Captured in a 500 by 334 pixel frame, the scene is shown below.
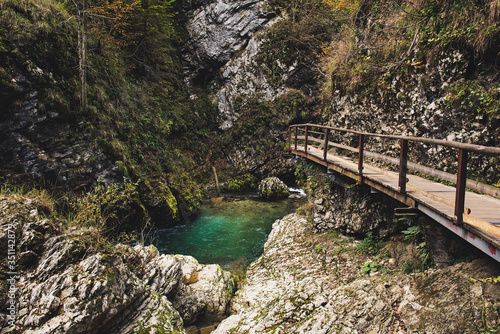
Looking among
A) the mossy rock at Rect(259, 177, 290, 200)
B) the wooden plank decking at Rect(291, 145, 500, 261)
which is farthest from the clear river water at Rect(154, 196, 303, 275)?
the wooden plank decking at Rect(291, 145, 500, 261)

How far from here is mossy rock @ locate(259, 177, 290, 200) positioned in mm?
15516

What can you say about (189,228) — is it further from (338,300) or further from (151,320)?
(338,300)

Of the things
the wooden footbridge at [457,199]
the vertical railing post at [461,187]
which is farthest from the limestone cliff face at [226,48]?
the vertical railing post at [461,187]

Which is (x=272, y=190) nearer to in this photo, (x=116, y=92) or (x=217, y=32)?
(x=116, y=92)

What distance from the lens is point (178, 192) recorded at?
13391 millimetres

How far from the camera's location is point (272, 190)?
1562 centimetres

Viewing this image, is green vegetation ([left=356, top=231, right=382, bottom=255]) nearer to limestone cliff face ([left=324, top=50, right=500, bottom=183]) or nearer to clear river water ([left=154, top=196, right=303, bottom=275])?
limestone cliff face ([left=324, top=50, right=500, bottom=183])

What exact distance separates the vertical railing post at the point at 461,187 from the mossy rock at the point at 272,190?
492 inches

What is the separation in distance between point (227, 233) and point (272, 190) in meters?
5.45

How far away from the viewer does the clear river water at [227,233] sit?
916 cm

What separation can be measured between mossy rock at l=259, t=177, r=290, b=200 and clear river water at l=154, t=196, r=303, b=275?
534 millimetres

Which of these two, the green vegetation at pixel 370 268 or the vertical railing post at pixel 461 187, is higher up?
the vertical railing post at pixel 461 187

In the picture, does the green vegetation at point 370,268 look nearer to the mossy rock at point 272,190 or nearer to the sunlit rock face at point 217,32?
the mossy rock at point 272,190

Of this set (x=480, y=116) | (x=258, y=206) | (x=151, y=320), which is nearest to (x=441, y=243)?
(x=480, y=116)
